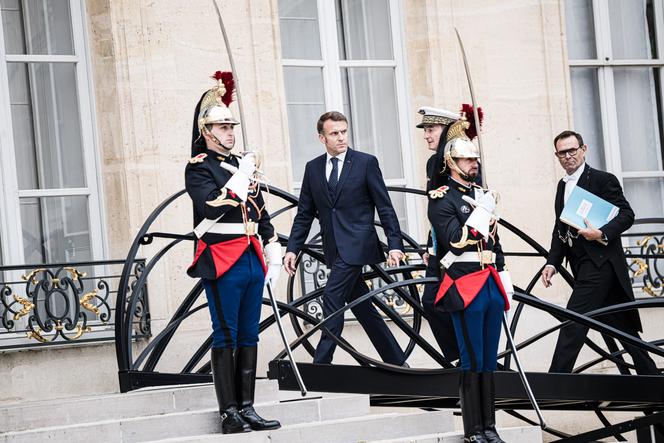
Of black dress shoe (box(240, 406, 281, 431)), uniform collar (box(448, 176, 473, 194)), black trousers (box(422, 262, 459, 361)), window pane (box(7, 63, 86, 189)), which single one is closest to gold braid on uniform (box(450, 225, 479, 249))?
uniform collar (box(448, 176, 473, 194))

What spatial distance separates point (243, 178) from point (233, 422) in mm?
1147

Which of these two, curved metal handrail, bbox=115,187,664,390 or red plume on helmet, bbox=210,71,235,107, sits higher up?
red plume on helmet, bbox=210,71,235,107

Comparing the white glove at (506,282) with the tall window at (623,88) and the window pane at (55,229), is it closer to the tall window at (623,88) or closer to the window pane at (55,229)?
the window pane at (55,229)

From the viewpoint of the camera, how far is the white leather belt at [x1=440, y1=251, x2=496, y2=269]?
647 centimetres

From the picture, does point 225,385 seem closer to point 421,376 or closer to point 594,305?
point 421,376

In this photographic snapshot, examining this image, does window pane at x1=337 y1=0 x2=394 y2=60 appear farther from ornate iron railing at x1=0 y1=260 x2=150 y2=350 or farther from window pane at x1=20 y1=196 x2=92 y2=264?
ornate iron railing at x1=0 y1=260 x2=150 y2=350

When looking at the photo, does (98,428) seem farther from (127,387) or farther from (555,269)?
(555,269)

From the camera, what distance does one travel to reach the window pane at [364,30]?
33.9 ft

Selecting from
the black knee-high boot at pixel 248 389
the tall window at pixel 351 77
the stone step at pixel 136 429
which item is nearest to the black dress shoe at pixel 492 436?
the black knee-high boot at pixel 248 389

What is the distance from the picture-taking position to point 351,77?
33.9 feet

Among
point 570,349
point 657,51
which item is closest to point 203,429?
point 570,349

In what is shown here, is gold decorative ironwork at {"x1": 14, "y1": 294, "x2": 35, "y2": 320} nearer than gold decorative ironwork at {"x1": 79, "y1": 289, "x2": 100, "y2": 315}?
Yes

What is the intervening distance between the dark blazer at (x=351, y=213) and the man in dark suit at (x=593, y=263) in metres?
1.22

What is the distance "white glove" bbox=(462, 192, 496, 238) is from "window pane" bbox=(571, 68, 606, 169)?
4.84 m
